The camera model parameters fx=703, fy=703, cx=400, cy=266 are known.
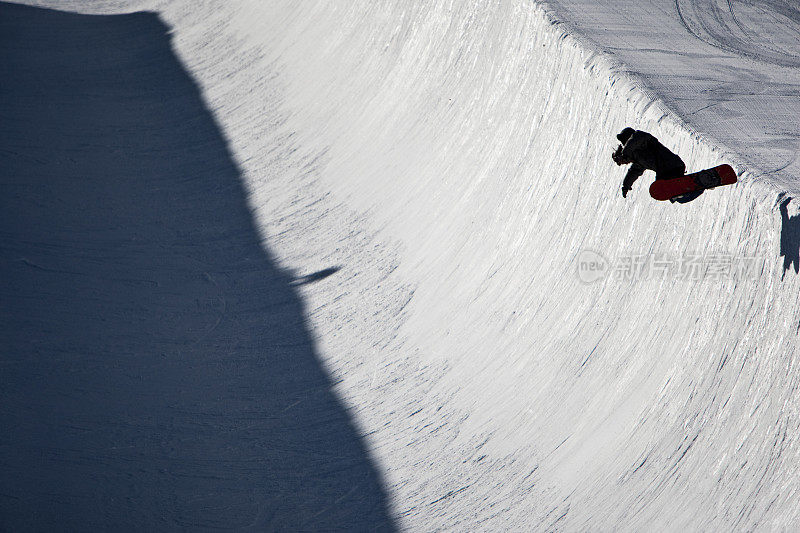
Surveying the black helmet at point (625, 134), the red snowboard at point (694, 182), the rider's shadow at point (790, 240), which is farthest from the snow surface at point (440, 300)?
the black helmet at point (625, 134)

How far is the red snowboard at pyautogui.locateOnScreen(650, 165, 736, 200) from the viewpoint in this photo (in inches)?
123

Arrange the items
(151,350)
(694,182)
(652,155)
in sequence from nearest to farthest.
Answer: (694,182), (652,155), (151,350)

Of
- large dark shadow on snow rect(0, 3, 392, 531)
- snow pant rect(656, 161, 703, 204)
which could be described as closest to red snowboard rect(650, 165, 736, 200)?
snow pant rect(656, 161, 703, 204)

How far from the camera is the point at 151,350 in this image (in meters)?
5.62

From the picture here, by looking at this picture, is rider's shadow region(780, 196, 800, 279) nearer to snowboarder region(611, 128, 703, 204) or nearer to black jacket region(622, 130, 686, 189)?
snowboarder region(611, 128, 703, 204)

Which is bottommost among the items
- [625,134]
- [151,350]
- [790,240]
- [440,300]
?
[151,350]

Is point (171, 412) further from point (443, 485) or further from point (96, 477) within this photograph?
point (443, 485)

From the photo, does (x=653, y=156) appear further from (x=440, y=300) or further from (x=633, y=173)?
(x=440, y=300)

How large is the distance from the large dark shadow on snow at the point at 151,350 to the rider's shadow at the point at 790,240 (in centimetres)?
252

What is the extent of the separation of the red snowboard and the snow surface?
211mm

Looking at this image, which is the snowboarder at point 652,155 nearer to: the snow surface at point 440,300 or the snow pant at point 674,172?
the snow pant at point 674,172

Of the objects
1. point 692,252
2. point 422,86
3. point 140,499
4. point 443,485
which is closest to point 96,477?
point 140,499

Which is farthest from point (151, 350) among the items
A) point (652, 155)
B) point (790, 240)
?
point (790, 240)

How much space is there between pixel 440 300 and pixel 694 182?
2409 millimetres
